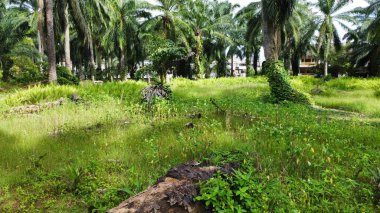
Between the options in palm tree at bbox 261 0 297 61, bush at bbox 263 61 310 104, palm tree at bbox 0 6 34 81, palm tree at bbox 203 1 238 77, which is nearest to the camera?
palm tree at bbox 261 0 297 61

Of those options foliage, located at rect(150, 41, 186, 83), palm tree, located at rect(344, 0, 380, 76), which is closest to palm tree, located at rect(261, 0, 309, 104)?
foliage, located at rect(150, 41, 186, 83)

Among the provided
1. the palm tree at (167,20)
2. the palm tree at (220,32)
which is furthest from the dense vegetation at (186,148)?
the palm tree at (220,32)

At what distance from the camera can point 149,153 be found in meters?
4.98

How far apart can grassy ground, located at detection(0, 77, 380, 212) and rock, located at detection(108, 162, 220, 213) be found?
0.65 m

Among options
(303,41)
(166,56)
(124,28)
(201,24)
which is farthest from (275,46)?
(303,41)

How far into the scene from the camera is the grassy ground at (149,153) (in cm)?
357

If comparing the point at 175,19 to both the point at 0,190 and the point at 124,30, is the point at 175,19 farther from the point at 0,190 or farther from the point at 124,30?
the point at 0,190

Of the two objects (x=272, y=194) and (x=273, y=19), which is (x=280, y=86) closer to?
(x=273, y=19)

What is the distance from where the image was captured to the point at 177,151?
506cm

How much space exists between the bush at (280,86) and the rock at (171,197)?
1069 cm

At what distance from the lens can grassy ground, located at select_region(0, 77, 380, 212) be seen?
11.7 feet

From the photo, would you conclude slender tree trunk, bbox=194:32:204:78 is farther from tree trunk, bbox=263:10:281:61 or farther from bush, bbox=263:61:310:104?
bush, bbox=263:61:310:104

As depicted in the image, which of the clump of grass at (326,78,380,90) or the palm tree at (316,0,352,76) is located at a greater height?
the palm tree at (316,0,352,76)

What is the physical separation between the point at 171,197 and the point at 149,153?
7.91ft
